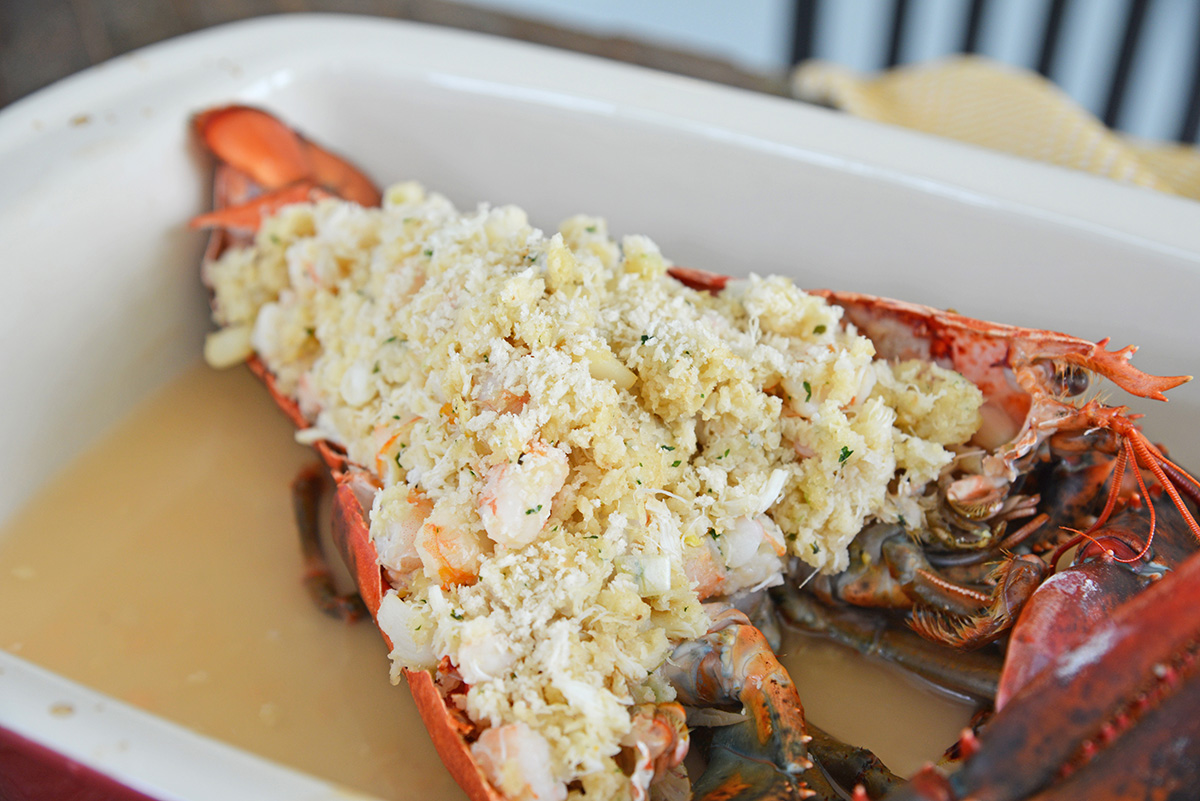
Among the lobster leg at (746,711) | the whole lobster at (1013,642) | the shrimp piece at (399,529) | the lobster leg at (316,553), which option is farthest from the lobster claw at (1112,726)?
the lobster leg at (316,553)

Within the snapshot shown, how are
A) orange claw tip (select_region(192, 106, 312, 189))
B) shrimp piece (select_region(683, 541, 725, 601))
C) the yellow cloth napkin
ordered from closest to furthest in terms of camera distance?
shrimp piece (select_region(683, 541, 725, 601))
orange claw tip (select_region(192, 106, 312, 189))
the yellow cloth napkin

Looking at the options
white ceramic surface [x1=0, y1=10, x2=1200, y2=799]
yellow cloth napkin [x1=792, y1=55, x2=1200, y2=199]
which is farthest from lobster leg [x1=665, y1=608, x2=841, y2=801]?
yellow cloth napkin [x1=792, y1=55, x2=1200, y2=199]

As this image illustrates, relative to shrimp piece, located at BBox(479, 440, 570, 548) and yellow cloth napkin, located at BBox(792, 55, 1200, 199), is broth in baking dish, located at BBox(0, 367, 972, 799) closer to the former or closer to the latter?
shrimp piece, located at BBox(479, 440, 570, 548)

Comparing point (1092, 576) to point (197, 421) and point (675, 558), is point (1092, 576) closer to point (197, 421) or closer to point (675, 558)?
point (675, 558)

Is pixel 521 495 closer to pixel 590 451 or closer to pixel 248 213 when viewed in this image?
pixel 590 451

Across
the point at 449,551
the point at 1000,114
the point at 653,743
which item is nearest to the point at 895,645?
the point at 653,743

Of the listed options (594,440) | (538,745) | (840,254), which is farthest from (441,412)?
(840,254)
